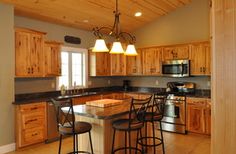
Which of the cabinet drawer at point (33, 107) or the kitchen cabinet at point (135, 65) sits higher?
the kitchen cabinet at point (135, 65)

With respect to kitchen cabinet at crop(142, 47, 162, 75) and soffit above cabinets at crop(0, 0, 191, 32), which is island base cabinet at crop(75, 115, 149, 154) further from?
kitchen cabinet at crop(142, 47, 162, 75)

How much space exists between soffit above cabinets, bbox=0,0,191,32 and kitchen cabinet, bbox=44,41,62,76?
650mm

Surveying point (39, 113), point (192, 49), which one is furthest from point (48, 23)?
point (192, 49)

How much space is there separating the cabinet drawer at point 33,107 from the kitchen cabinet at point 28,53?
0.65 metres

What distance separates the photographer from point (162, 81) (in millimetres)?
6379

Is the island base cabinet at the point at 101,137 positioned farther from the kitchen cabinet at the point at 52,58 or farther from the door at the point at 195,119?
the door at the point at 195,119

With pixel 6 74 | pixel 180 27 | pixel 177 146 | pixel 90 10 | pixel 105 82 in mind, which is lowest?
pixel 177 146

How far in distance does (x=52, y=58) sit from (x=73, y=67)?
3.48ft

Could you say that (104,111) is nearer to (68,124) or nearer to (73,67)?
(68,124)

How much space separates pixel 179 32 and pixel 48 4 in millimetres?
3679

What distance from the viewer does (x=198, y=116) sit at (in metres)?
5.00

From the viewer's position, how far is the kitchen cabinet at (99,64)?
6.24 meters

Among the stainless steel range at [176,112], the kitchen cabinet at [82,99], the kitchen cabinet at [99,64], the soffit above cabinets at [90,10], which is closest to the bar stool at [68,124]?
the kitchen cabinet at [82,99]

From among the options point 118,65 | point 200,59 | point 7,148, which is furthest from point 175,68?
point 7,148
